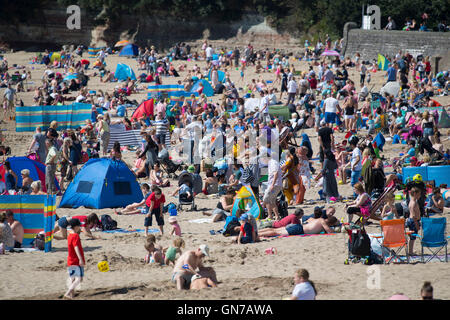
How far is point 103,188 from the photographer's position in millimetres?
14812

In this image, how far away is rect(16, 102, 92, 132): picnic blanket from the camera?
80.6 ft

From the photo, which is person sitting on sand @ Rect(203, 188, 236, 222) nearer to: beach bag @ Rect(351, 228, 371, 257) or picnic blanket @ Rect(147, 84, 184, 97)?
beach bag @ Rect(351, 228, 371, 257)

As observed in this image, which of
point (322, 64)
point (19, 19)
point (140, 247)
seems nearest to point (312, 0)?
Answer: point (322, 64)

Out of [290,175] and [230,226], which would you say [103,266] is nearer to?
[230,226]

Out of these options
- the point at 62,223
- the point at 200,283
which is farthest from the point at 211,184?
the point at 200,283

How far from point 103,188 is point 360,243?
250 inches

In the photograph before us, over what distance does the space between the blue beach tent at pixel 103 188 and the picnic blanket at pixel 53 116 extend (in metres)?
9.75

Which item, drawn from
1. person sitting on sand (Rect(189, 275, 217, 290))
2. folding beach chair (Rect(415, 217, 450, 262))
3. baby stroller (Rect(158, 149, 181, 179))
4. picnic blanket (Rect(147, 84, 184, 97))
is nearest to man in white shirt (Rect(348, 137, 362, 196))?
folding beach chair (Rect(415, 217, 450, 262))

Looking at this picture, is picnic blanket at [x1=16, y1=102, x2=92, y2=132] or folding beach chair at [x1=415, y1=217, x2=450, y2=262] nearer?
folding beach chair at [x1=415, y1=217, x2=450, y2=262]

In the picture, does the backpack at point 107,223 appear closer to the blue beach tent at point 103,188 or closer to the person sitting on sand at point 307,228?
the blue beach tent at point 103,188

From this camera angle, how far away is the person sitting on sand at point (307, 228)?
39.4 ft

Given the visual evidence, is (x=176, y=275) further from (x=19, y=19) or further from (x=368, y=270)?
(x=19, y=19)

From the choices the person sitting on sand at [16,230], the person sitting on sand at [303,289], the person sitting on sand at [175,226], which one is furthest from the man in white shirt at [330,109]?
the person sitting on sand at [303,289]
